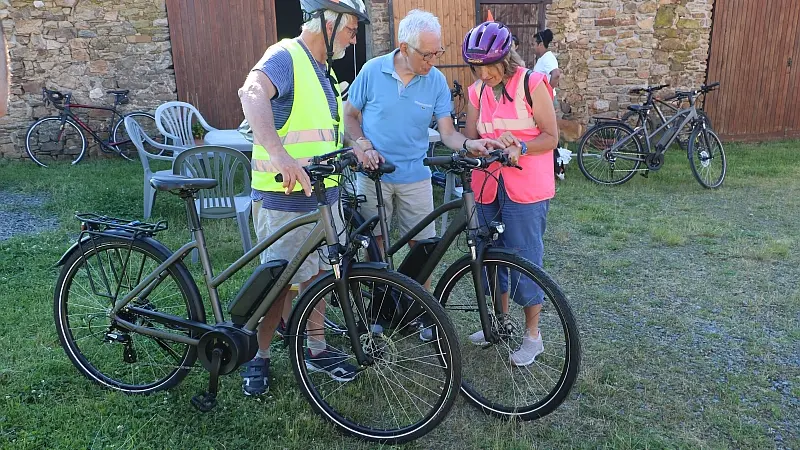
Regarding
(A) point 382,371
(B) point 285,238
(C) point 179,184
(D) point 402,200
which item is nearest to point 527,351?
(A) point 382,371

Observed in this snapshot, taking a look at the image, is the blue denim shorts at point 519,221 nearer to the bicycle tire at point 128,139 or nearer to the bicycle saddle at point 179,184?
the bicycle saddle at point 179,184

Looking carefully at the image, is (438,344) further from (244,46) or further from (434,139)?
(244,46)

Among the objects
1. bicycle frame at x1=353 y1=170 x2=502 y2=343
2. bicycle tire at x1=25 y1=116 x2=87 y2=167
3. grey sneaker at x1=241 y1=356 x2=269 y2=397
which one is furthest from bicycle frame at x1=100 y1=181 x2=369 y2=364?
bicycle tire at x1=25 y1=116 x2=87 y2=167

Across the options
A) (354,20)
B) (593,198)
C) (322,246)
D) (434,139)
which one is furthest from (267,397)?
(593,198)

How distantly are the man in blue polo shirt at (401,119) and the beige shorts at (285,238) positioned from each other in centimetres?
60

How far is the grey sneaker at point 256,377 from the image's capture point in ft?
9.89

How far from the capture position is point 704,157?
24.9ft

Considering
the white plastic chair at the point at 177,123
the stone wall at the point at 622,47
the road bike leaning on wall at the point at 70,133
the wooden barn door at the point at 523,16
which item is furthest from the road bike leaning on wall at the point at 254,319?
the stone wall at the point at 622,47

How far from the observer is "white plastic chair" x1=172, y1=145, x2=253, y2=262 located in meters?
4.63

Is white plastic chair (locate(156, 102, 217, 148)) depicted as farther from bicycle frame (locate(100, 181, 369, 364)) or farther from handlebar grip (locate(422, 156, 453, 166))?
handlebar grip (locate(422, 156, 453, 166))

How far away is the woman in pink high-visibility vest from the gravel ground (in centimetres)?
435

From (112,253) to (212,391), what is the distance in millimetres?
803

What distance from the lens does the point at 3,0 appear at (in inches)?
326

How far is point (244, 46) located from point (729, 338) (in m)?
7.43
